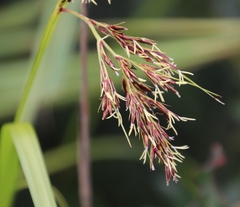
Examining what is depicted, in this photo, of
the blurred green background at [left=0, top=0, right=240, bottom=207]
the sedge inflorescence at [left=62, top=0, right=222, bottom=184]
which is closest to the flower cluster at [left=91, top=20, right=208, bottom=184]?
the sedge inflorescence at [left=62, top=0, right=222, bottom=184]

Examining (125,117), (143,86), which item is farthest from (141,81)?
(125,117)

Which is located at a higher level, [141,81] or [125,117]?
[141,81]

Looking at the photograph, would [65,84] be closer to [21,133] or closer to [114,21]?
[114,21]

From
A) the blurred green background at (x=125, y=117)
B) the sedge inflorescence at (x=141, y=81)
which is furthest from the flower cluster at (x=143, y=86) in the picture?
the blurred green background at (x=125, y=117)

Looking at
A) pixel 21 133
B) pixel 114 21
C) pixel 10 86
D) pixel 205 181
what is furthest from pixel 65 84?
pixel 21 133

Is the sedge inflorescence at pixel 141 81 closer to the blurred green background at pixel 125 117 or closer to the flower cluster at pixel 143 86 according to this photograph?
the flower cluster at pixel 143 86

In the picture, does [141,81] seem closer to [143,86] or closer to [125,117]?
[143,86]

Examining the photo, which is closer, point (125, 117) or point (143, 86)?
point (143, 86)

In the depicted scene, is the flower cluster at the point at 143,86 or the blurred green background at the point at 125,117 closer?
the flower cluster at the point at 143,86

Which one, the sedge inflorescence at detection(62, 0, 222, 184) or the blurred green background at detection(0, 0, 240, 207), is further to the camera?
the blurred green background at detection(0, 0, 240, 207)

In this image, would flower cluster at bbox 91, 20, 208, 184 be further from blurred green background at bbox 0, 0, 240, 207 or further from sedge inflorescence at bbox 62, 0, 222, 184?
blurred green background at bbox 0, 0, 240, 207
